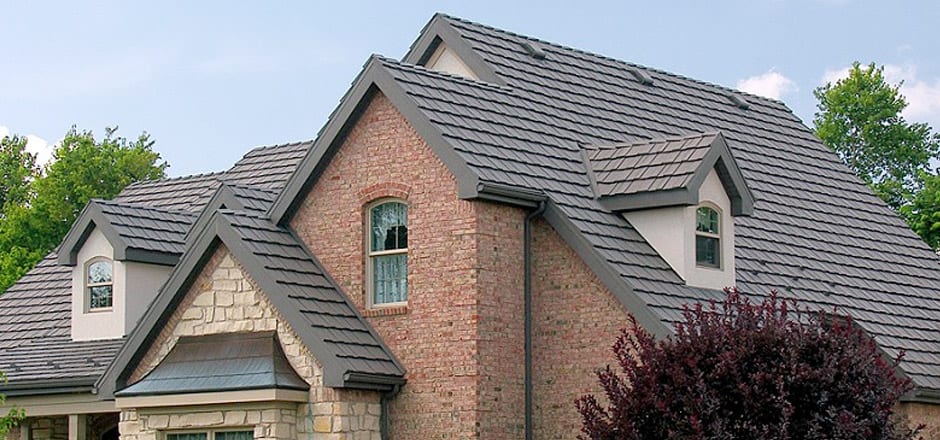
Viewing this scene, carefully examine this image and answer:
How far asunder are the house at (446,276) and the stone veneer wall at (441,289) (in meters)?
0.03

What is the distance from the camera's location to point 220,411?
2350 cm

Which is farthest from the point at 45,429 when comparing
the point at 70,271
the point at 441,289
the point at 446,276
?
the point at 446,276

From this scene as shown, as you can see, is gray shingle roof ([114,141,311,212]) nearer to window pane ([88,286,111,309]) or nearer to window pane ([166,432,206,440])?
window pane ([88,286,111,309])

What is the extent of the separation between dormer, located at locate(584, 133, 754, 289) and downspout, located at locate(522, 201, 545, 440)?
133 cm

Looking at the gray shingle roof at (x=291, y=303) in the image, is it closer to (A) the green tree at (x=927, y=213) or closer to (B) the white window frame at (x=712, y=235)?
(B) the white window frame at (x=712, y=235)

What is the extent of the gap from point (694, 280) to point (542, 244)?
2252 millimetres

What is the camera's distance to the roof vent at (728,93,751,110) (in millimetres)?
33000

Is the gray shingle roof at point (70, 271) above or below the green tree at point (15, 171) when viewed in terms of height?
below

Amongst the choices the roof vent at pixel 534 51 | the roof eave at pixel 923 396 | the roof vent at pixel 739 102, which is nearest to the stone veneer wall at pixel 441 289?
the roof vent at pixel 534 51

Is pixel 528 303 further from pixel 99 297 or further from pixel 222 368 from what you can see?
pixel 99 297

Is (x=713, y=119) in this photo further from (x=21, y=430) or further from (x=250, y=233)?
(x=21, y=430)

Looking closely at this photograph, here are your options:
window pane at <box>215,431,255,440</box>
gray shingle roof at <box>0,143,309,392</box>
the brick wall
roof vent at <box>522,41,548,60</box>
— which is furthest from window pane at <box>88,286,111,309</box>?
the brick wall

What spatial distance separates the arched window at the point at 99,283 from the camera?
1184 inches

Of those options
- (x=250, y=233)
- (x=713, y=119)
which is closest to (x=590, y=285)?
(x=250, y=233)
